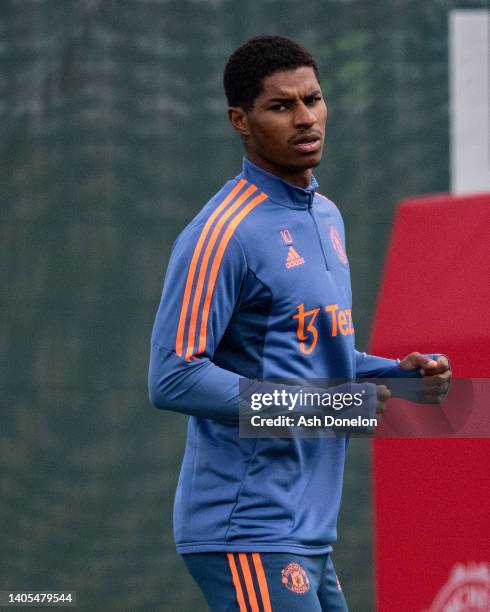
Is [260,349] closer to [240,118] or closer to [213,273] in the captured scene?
[213,273]

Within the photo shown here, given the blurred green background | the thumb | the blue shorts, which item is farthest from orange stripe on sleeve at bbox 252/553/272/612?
the blurred green background

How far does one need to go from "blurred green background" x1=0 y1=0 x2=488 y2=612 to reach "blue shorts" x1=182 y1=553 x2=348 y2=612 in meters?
2.81

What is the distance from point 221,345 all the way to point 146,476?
2853 millimetres

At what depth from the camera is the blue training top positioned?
97.8 inches

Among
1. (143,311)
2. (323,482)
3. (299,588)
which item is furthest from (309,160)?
(143,311)

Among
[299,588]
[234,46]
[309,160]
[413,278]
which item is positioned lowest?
[299,588]

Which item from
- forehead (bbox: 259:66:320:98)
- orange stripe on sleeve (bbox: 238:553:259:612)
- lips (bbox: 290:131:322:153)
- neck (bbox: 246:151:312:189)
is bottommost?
orange stripe on sleeve (bbox: 238:553:259:612)

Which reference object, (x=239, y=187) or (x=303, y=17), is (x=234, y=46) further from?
(x=239, y=187)

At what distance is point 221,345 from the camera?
8.50 feet

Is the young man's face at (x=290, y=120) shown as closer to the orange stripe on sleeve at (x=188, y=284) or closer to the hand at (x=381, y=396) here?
the orange stripe on sleeve at (x=188, y=284)

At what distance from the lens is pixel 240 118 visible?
2.74 m

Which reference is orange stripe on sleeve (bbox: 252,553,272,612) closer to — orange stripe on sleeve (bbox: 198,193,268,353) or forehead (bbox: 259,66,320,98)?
orange stripe on sleeve (bbox: 198,193,268,353)

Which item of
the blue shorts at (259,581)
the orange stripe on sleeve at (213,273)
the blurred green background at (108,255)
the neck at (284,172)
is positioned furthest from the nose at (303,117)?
the blurred green background at (108,255)

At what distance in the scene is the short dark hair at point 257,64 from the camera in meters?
2.68
